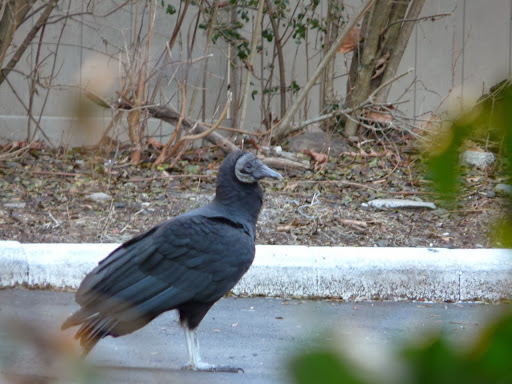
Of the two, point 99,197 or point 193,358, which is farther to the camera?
point 99,197

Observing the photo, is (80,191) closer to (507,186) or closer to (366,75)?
(366,75)

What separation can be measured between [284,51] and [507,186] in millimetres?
8378

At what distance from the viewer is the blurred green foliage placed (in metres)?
0.43

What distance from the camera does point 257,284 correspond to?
471cm

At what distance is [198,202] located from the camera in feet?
19.7

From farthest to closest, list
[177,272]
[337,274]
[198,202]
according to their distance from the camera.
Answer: [198,202] → [337,274] → [177,272]

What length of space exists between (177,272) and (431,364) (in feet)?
9.22

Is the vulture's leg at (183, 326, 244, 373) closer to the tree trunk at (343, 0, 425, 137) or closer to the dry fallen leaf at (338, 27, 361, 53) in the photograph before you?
the tree trunk at (343, 0, 425, 137)

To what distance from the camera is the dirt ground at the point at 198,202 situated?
5.44 m

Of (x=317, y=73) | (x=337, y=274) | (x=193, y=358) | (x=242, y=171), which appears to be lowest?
(x=193, y=358)

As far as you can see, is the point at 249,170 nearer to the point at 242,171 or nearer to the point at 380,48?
the point at 242,171

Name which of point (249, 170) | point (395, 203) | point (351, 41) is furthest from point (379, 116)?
point (249, 170)

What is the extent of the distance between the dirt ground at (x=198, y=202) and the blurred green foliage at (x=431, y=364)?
4.63 metres

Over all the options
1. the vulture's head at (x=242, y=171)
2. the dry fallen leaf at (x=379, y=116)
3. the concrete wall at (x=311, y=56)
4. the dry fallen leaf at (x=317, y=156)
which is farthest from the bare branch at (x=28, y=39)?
the vulture's head at (x=242, y=171)
